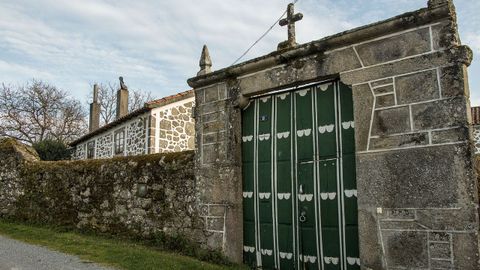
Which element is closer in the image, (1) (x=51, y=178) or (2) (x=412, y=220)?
(2) (x=412, y=220)

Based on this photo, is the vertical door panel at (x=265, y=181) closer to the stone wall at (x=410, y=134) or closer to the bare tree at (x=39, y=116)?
the stone wall at (x=410, y=134)

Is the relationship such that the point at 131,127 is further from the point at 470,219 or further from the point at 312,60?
the point at 470,219

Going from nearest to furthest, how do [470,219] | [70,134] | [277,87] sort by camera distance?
[470,219] < [277,87] < [70,134]

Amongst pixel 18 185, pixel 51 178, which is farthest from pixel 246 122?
pixel 18 185

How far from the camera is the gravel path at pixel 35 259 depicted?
4.91 metres

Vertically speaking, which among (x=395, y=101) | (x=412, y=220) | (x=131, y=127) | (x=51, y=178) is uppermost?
(x=131, y=127)

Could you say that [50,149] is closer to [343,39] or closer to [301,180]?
[301,180]

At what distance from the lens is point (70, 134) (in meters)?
28.3

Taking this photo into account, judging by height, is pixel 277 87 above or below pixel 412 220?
above

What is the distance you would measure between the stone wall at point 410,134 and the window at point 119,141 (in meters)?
13.3

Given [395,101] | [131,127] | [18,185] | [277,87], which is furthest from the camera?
[131,127]

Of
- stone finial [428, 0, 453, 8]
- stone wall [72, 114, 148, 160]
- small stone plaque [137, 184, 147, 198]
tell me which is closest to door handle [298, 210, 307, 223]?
stone finial [428, 0, 453, 8]

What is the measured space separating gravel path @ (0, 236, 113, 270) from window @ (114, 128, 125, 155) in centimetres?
1069

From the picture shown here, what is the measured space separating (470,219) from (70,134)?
28.6 meters
